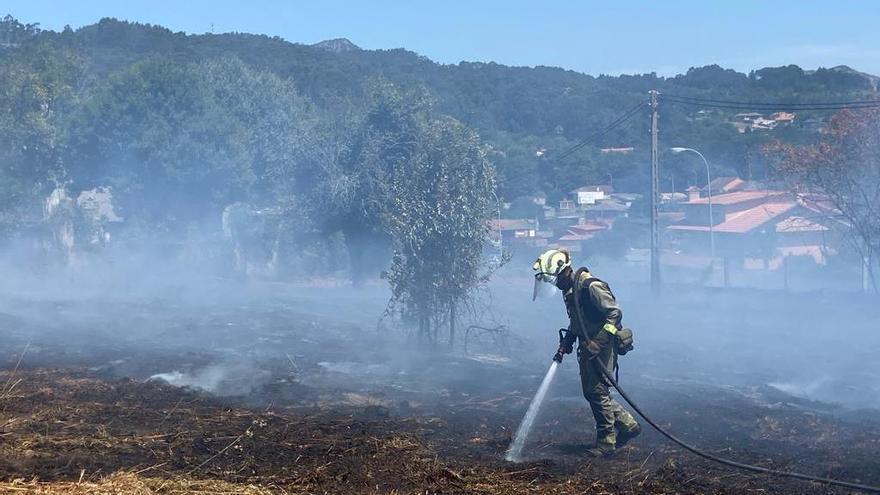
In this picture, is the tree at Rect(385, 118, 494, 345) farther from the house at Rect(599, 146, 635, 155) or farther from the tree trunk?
the house at Rect(599, 146, 635, 155)

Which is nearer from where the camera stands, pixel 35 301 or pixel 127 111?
pixel 35 301

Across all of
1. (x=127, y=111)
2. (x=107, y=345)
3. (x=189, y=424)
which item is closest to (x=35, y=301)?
(x=107, y=345)

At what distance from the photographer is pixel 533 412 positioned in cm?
936

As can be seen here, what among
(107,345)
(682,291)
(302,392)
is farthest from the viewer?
(682,291)

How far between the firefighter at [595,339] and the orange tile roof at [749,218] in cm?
3698

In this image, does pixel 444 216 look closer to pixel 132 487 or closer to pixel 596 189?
pixel 132 487

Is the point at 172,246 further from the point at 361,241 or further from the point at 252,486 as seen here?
the point at 252,486

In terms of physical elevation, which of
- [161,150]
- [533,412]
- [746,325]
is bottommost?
[746,325]

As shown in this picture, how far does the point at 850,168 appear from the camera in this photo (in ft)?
88.4

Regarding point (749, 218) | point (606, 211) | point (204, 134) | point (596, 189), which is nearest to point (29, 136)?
point (204, 134)

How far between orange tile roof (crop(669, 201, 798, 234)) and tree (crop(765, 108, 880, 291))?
16.1 metres

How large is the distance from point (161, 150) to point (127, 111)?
270cm

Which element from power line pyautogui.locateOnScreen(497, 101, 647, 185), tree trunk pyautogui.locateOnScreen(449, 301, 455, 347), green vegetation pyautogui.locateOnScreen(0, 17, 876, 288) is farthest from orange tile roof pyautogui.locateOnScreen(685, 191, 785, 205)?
tree trunk pyautogui.locateOnScreen(449, 301, 455, 347)

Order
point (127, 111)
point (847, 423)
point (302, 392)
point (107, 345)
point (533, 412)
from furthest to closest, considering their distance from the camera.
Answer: point (127, 111), point (107, 345), point (302, 392), point (847, 423), point (533, 412)
